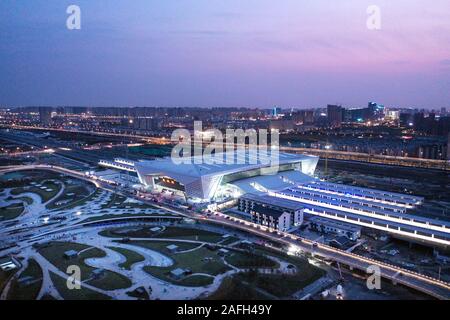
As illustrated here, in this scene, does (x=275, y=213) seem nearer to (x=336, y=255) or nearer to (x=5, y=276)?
(x=336, y=255)

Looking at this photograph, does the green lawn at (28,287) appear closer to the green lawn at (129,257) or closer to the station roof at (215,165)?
the green lawn at (129,257)

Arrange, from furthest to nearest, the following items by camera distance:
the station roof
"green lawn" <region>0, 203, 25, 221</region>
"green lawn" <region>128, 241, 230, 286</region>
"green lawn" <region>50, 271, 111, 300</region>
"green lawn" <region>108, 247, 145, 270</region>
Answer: the station roof < "green lawn" <region>0, 203, 25, 221</region> < "green lawn" <region>108, 247, 145, 270</region> < "green lawn" <region>128, 241, 230, 286</region> < "green lawn" <region>50, 271, 111, 300</region>

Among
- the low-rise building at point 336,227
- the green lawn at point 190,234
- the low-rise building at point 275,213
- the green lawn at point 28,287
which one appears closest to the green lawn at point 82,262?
the green lawn at point 28,287

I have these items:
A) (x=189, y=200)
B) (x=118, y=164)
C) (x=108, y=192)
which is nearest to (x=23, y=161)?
(x=118, y=164)

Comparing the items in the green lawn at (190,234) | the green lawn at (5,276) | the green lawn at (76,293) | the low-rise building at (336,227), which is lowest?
the green lawn at (76,293)

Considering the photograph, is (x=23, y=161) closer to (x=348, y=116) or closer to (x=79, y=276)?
(x=79, y=276)

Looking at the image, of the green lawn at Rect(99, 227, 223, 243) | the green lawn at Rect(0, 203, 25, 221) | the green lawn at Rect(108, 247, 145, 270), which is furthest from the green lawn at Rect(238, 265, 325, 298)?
the green lawn at Rect(0, 203, 25, 221)

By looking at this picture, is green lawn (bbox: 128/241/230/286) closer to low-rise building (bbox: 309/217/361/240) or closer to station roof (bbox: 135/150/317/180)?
low-rise building (bbox: 309/217/361/240)
